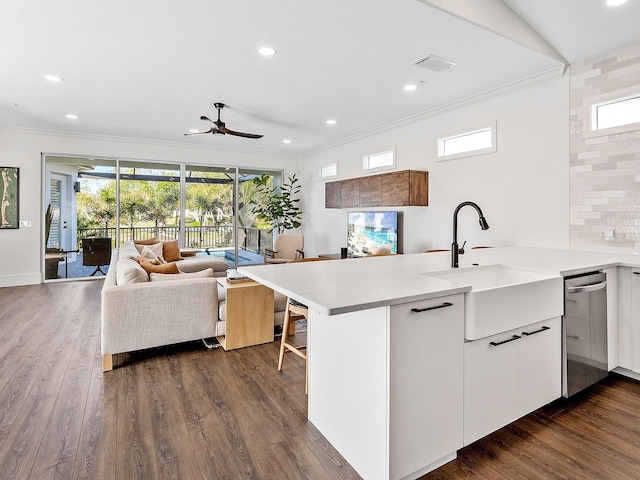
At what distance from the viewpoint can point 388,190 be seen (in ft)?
17.4

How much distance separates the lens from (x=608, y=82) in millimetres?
3281

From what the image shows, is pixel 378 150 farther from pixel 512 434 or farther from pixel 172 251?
pixel 512 434

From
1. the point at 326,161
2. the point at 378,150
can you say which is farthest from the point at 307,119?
the point at 326,161

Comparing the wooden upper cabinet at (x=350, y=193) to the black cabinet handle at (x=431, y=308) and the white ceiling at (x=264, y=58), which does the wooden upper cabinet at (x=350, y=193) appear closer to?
the white ceiling at (x=264, y=58)

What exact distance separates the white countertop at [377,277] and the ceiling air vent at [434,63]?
187 centimetres

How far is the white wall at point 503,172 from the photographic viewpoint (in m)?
3.68

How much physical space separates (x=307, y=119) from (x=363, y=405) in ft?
15.7

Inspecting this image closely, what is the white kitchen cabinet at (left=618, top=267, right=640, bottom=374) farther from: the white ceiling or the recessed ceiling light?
the recessed ceiling light

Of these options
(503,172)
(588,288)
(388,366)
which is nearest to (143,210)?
(503,172)

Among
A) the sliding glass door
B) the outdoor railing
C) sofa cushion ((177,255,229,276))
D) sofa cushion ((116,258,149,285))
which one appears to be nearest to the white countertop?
sofa cushion ((116,258,149,285))

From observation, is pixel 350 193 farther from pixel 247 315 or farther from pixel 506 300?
pixel 506 300

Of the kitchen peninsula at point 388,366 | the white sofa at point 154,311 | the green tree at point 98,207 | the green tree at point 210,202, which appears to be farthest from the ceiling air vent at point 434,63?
the green tree at point 98,207

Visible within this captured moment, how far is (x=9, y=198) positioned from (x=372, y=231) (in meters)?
6.34

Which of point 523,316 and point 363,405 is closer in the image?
point 363,405
